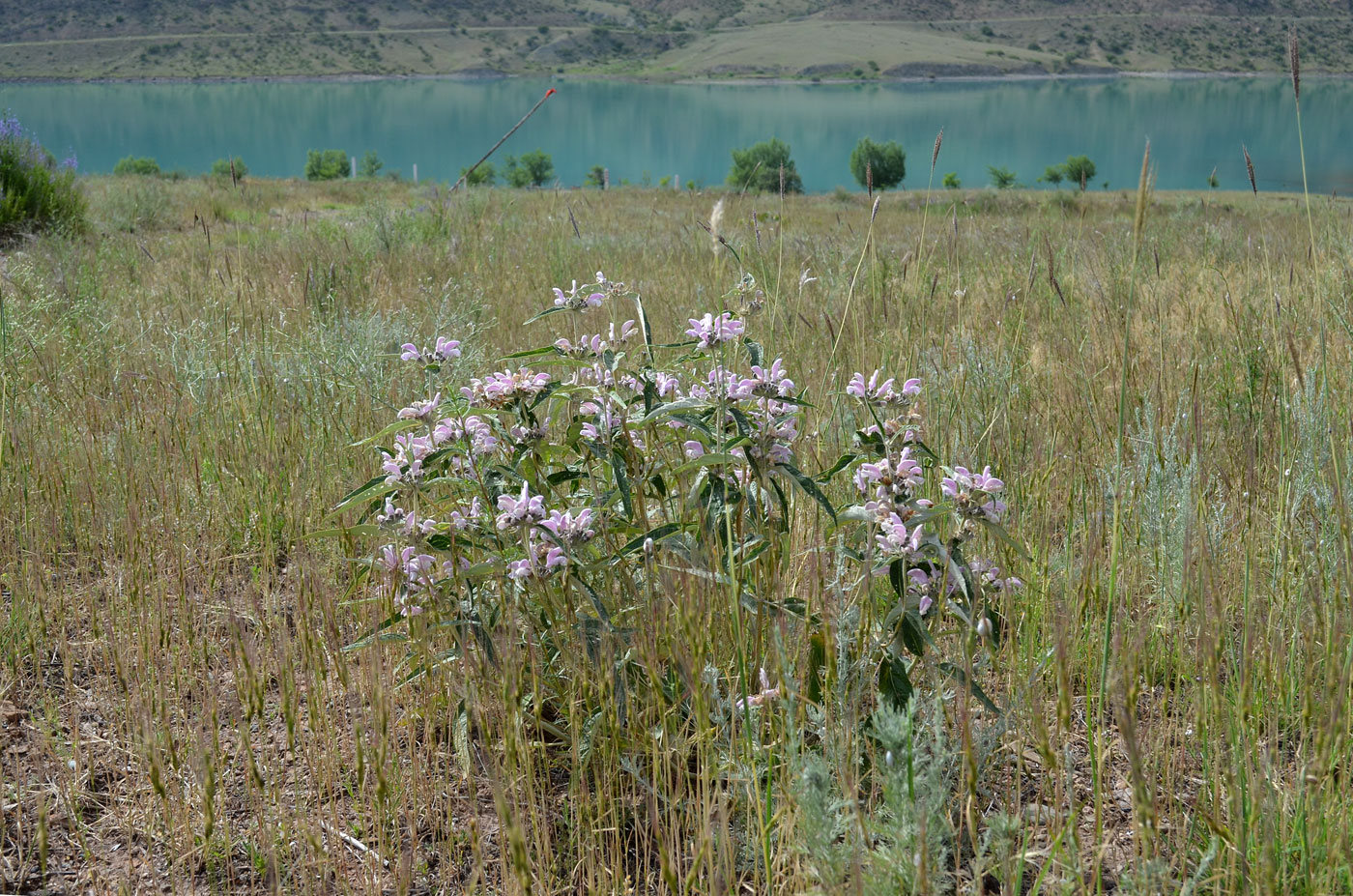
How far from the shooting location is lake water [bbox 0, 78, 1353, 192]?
6838 centimetres

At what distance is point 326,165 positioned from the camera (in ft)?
108

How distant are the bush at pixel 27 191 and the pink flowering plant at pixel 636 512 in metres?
6.80

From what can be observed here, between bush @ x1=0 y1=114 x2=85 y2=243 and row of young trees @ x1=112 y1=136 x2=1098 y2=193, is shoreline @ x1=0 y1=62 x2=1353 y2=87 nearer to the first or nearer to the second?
row of young trees @ x1=112 y1=136 x2=1098 y2=193

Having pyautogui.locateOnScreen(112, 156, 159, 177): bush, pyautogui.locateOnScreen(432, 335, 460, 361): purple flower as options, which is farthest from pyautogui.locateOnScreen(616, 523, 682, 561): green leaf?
pyautogui.locateOnScreen(112, 156, 159, 177): bush

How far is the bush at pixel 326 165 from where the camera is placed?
3191cm

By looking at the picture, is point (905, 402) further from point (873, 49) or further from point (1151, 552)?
point (873, 49)

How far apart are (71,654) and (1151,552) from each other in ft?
7.02

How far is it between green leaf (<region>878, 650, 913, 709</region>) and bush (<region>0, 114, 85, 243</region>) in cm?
742

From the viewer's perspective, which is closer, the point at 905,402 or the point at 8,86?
the point at 905,402

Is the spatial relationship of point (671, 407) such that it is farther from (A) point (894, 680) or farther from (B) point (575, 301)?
(A) point (894, 680)

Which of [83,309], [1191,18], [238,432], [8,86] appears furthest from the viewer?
[1191,18]

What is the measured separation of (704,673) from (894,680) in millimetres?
273

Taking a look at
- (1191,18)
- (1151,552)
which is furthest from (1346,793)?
(1191,18)

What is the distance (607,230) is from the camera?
927 cm
